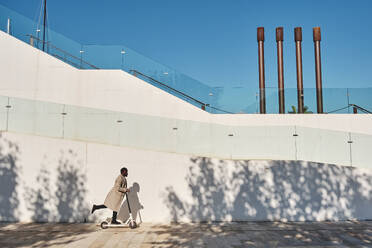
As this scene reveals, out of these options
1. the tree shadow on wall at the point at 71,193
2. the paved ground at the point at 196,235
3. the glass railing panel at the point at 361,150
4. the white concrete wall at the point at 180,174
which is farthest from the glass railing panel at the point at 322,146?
the tree shadow on wall at the point at 71,193

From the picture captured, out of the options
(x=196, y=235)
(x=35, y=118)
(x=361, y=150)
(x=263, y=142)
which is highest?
(x=35, y=118)

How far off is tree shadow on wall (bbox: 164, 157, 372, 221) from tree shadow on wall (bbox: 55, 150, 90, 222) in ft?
7.40

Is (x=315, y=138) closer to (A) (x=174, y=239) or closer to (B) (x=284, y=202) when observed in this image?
(B) (x=284, y=202)

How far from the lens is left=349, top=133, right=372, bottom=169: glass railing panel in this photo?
9042 mm

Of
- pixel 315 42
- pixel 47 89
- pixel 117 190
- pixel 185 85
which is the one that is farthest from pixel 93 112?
pixel 315 42

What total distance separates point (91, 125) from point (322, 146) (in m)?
6.91

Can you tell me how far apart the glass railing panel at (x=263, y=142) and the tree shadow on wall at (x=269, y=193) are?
68 cm

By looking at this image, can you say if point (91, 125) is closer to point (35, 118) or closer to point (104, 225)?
point (35, 118)

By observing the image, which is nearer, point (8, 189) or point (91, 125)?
point (8, 189)

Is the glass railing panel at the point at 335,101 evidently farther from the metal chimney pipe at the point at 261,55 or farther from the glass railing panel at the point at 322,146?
the glass railing panel at the point at 322,146

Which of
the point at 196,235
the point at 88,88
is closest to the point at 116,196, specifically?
the point at 196,235

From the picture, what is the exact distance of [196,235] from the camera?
6895mm

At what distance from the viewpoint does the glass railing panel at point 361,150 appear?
9.04 m

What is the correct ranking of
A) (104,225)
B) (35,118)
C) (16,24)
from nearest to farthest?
1. (104,225)
2. (35,118)
3. (16,24)
